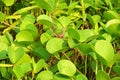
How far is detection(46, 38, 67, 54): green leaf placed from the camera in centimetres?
74

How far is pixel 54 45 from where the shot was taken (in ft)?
2.46

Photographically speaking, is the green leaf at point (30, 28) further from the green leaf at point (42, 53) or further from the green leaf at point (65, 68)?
the green leaf at point (65, 68)

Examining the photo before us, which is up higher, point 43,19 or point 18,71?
point 43,19

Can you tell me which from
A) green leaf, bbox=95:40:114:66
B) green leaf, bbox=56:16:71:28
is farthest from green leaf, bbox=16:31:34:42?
green leaf, bbox=95:40:114:66

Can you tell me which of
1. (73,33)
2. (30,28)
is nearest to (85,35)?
(73,33)

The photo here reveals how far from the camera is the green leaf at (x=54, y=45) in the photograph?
0.74 m

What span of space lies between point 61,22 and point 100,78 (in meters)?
0.25

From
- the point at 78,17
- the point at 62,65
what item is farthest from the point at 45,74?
the point at 78,17

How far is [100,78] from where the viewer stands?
67 centimetres

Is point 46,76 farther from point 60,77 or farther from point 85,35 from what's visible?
point 85,35

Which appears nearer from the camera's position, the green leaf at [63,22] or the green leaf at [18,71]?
the green leaf at [18,71]

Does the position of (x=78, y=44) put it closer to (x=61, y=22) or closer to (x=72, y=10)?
(x=61, y=22)

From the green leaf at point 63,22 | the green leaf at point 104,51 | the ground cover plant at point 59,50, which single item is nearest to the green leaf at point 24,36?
the ground cover plant at point 59,50

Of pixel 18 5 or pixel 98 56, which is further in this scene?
pixel 18 5
